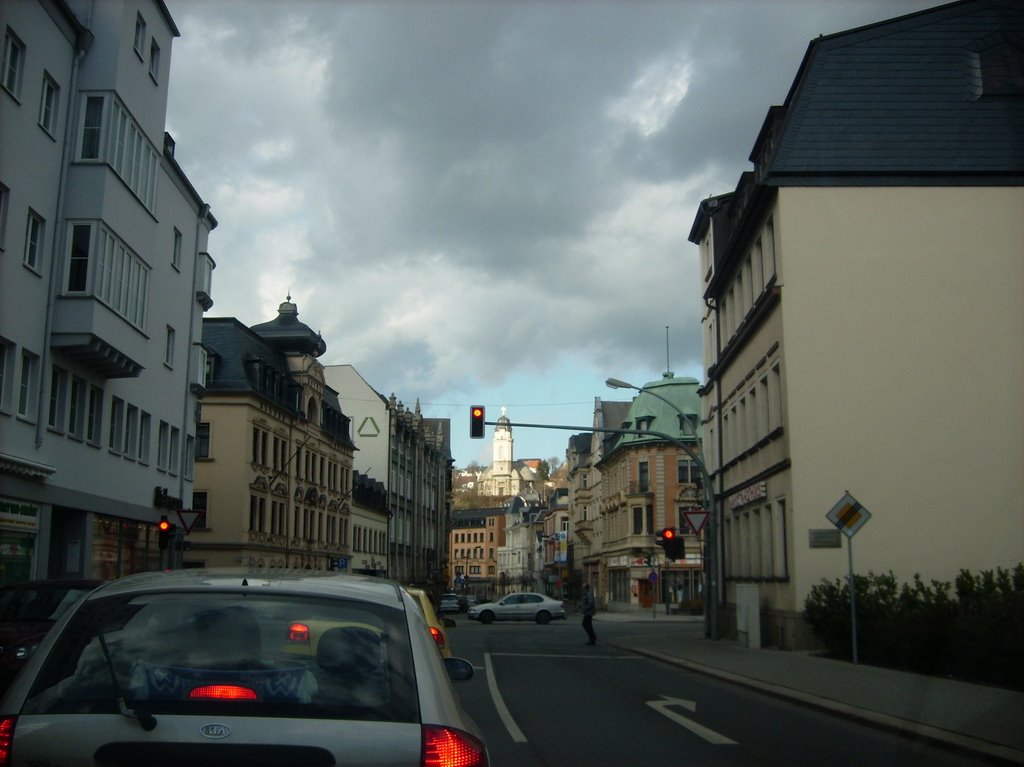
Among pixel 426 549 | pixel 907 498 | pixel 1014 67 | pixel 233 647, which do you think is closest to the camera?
pixel 233 647

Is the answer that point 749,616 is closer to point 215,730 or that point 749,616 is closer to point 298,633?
point 298,633

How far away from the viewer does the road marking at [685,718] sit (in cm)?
1104

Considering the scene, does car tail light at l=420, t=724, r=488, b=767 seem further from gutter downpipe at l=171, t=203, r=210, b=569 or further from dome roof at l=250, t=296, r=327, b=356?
dome roof at l=250, t=296, r=327, b=356

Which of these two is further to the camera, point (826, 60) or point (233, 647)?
point (826, 60)

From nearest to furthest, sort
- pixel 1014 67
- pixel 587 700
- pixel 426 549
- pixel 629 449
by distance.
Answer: pixel 587 700 < pixel 1014 67 < pixel 629 449 < pixel 426 549

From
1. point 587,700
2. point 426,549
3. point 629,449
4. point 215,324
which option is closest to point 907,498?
point 587,700

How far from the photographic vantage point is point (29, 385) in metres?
23.5

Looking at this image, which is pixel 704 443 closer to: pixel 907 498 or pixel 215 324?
pixel 907 498

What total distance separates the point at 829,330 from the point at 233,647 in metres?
22.4

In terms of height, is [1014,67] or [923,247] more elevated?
[1014,67]

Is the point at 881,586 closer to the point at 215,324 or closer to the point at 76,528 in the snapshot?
the point at 76,528

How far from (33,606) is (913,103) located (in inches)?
867

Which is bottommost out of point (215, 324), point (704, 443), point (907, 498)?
point (907, 498)

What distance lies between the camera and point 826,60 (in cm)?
2631
